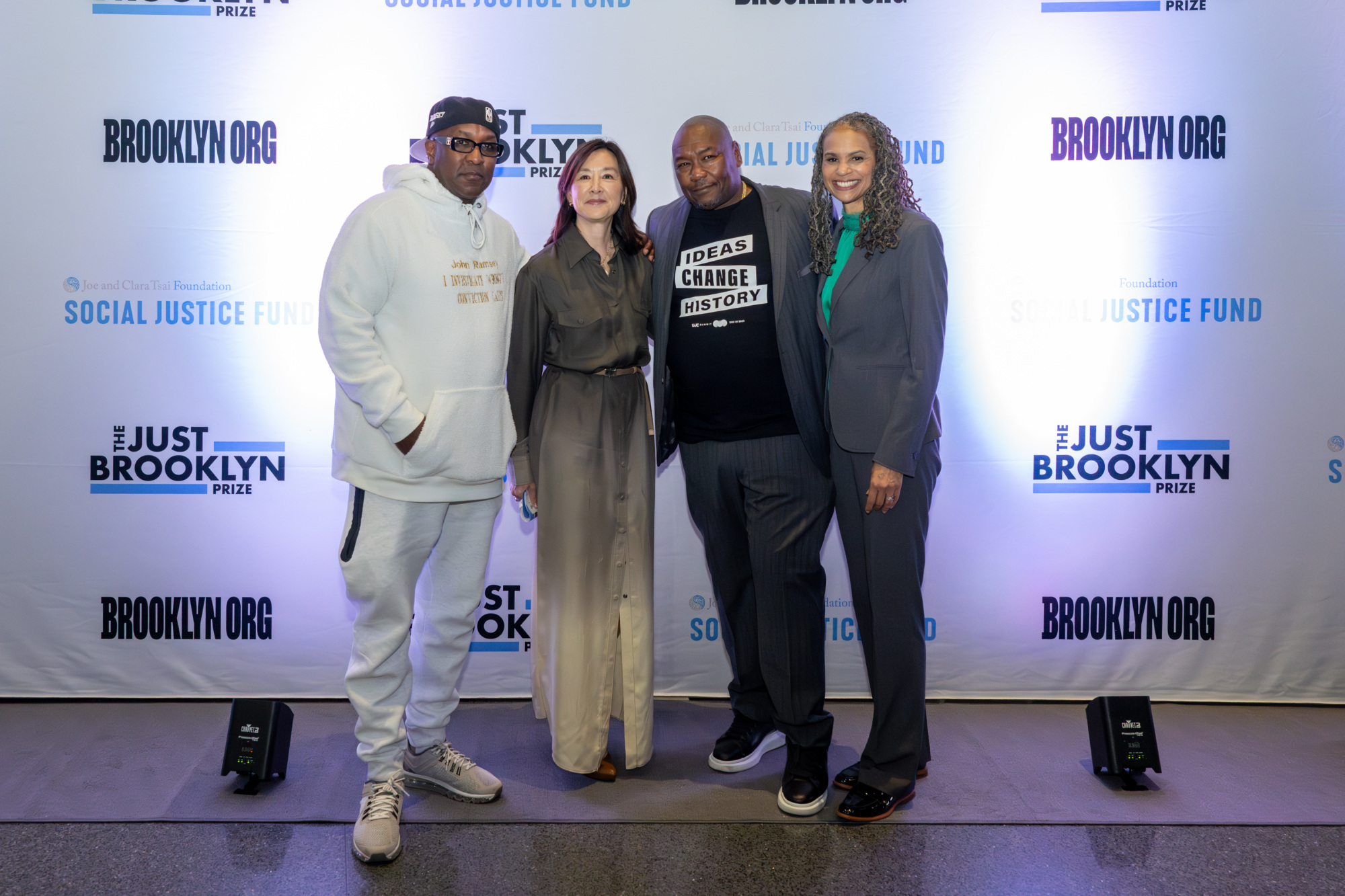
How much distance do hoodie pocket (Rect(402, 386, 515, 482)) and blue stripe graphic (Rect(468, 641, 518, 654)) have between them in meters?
1.13

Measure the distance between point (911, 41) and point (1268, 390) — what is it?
69.5 inches

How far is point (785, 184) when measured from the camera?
3283 millimetres

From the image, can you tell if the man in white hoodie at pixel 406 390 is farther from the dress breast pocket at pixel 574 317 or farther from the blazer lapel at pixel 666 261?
the blazer lapel at pixel 666 261

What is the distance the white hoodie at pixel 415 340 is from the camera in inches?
87.3

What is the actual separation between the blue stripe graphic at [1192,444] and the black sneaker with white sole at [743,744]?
5.74 feet

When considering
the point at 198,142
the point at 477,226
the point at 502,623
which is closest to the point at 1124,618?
the point at 502,623

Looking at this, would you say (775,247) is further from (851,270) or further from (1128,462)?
(1128,462)

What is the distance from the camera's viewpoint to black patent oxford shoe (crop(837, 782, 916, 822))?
2.39 meters

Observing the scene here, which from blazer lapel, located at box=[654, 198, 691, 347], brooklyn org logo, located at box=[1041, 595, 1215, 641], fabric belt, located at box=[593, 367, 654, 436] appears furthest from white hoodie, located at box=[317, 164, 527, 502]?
brooklyn org logo, located at box=[1041, 595, 1215, 641]

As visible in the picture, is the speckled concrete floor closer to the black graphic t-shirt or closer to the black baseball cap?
the black graphic t-shirt

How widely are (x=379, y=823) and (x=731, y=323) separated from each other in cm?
152

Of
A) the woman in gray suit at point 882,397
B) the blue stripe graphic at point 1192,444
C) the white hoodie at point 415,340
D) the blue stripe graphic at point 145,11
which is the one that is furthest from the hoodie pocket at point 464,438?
the blue stripe graphic at point 1192,444

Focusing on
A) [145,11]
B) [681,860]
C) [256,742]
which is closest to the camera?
[681,860]

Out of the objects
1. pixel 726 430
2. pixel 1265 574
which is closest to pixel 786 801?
pixel 726 430
